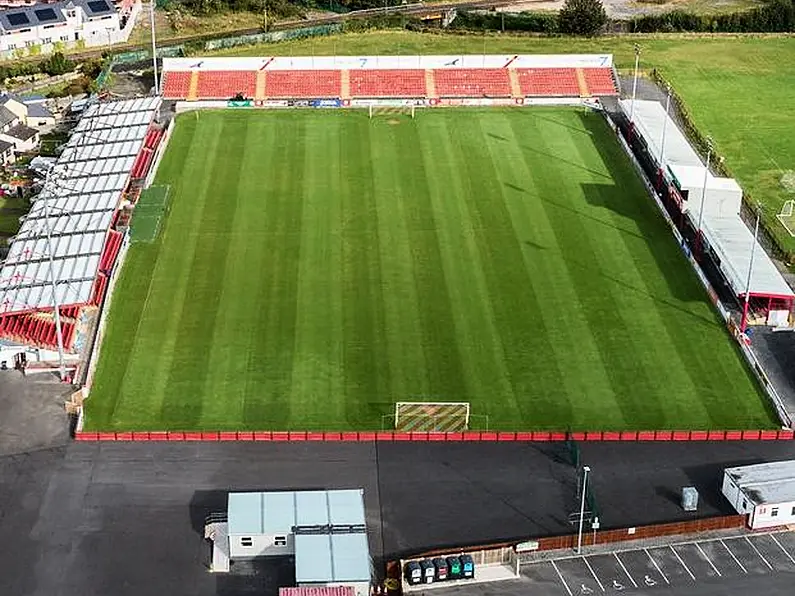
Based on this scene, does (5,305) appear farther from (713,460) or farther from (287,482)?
(713,460)

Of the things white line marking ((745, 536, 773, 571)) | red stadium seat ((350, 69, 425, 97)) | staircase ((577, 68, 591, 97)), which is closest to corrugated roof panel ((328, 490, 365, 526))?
white line marking ((745, 536, 773, 571))

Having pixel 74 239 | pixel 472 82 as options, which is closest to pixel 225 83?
pixel 472 82

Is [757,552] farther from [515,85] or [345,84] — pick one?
[345,84]

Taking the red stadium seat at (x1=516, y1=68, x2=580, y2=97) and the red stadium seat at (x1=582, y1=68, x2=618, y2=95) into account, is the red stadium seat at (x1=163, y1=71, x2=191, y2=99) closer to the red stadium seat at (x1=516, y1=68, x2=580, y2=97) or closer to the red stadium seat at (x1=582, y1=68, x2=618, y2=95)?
the red stadium seat at (x1=516, y1=68, x2=580, y2=97)

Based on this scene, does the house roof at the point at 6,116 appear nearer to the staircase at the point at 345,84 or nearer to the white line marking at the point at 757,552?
the staircase at the point at 345,84

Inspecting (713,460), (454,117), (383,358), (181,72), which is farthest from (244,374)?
(181,72)
